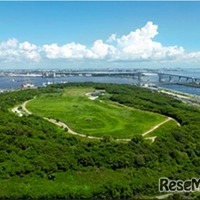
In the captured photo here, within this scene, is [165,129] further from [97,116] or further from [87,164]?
[87,164]

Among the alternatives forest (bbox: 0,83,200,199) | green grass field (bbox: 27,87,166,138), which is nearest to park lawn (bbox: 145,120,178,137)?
green grass field (bbox: 27,87,166,138)

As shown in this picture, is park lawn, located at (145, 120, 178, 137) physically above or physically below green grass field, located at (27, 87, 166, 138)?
below

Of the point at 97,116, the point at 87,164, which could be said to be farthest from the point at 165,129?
the point at 87,164

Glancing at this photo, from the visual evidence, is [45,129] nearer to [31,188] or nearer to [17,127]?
[17,127]

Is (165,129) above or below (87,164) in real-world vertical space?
above

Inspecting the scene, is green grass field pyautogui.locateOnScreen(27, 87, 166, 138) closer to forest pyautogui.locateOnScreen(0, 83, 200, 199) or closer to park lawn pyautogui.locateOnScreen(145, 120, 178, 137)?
park lawn pyautogui.locateOnScreen(145, 120, 178, 137)

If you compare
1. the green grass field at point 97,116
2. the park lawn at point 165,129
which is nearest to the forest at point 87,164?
the park lawn at point 165,129

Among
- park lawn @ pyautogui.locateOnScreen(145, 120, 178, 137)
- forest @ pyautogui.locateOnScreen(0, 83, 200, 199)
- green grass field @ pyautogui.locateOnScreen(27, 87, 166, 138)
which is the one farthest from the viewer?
green grass field @ pyautogui.locateOnScreen(27, 87, 166, 138)
